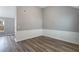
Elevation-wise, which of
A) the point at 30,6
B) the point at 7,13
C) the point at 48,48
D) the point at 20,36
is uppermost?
the point at 30,6

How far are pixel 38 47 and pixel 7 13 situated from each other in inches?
32.8

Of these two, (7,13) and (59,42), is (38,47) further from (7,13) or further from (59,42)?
(7,13)

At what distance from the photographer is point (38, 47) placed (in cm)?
173

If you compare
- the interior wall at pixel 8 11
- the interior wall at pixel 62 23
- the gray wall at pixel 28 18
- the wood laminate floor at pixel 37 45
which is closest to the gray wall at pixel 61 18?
the interior wall at pixel 62 23

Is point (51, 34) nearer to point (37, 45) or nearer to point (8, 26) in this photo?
point (37, 45)

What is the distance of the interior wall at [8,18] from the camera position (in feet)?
5.43

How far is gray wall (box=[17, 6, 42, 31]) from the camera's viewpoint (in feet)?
5.58

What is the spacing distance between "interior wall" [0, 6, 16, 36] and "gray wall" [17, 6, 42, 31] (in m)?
0.09

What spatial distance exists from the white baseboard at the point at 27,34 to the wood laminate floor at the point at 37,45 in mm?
62

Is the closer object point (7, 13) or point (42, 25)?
point (7, 13)

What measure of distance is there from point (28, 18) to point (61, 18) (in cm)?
62
